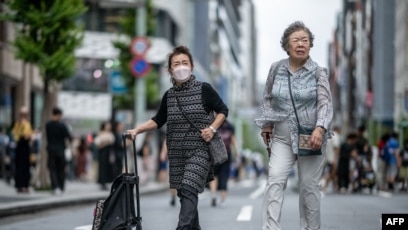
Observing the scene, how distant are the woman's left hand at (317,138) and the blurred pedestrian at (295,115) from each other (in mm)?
81

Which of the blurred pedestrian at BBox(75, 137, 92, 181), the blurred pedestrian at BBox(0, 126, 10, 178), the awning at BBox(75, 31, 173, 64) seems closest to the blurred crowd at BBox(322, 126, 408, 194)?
the blurred pedestrian at BBox(0, 126, 10, 178)

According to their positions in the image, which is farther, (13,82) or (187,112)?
(13,82)

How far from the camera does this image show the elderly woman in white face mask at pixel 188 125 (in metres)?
8.77

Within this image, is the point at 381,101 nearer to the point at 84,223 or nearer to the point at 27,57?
the point at 27,57

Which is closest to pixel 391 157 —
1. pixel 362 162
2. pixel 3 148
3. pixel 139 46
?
pixel 362 162

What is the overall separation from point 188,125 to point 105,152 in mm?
18157

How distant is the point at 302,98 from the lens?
8766mm

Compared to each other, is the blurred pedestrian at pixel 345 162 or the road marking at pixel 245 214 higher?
the road marking at pixel 245 214

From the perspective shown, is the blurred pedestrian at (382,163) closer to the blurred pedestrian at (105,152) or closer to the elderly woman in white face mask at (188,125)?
the blurred pedestrian at (105,152)

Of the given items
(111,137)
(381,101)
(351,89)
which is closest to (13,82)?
(111,137)

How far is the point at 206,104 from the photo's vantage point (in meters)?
8.97

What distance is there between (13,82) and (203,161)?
2651 cm

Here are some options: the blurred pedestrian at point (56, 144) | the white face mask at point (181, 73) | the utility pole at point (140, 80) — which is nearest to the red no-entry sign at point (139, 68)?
the utility pole at point (140, 80)

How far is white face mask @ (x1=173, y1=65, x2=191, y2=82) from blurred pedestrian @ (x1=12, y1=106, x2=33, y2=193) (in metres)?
12.7
